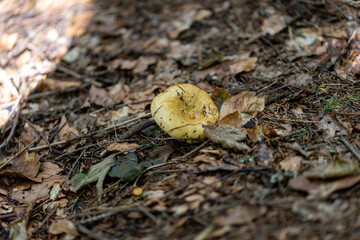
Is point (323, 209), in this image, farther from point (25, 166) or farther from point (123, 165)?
point (25, 166)

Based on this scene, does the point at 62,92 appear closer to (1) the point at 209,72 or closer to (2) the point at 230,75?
(1) the point at 209,72

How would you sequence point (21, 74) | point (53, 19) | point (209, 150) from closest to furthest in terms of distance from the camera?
1. point (209, 150)
2. point (21, 74)
3. point (53, 19)

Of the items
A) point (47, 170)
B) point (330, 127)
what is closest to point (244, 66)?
point (330, 127)

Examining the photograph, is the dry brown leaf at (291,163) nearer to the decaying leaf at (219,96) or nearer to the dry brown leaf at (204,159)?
the dry brown leaf at (204,159)

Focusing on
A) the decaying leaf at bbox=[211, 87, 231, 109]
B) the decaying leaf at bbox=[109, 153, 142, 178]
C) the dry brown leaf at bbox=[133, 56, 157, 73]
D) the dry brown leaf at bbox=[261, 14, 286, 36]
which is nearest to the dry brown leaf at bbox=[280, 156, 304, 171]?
the decaying leaf at bbox=[211, 87, 231, 109]

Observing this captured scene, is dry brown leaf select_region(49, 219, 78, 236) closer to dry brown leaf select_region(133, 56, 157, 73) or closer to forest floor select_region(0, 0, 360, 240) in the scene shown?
forest floor select_region(0, 0, 360, 240)

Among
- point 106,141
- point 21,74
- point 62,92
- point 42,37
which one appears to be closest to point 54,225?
point 106,141

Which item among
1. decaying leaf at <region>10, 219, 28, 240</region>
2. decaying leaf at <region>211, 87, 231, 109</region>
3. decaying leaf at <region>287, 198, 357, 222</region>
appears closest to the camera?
decaying leaf at <region>287, 198, 357, 222</region>

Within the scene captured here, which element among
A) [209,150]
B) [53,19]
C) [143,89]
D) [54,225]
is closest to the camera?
[54,225]
